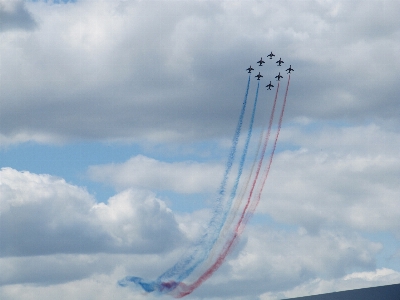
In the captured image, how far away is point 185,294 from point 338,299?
3250 cm

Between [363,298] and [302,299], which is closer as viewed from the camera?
[363,298]

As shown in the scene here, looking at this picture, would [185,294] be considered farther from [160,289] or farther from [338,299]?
[338,299]

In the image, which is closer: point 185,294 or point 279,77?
point 185,294

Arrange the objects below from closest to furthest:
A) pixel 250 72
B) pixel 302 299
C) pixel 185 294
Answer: pixel 185 294, pixel 250 72, pixel 302 299

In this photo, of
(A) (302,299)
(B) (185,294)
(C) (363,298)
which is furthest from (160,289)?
(C) (363,298)

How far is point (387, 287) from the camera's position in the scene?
87875mm

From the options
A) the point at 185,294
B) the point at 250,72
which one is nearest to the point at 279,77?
the point at 250,72

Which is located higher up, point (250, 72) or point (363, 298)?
point (250, 72)

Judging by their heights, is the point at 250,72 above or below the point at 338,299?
above

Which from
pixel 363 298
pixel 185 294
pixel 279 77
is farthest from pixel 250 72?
pixel 363 298

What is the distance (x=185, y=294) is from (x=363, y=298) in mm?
36039

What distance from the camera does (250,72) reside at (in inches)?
3346

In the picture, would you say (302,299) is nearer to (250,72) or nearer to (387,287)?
(387,287)

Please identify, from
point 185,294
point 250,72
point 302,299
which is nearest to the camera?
point 185,294
